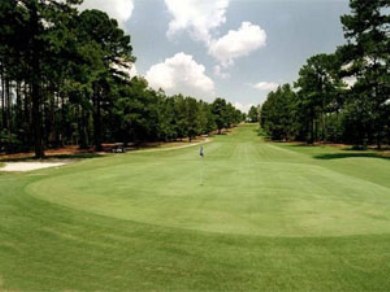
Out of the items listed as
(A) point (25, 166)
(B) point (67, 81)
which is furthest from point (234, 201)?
(B) point (67, 81)

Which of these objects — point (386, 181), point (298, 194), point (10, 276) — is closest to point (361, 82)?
point (386, 181)

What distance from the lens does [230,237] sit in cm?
845

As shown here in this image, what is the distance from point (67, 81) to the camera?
35.0m

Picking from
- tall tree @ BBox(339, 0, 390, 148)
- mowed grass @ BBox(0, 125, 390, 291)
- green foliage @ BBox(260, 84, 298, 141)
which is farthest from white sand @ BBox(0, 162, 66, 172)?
green foliage @ BBox(260, 84, 298, 141)

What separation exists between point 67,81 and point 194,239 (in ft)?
98.7

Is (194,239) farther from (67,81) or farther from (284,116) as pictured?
(284,116)

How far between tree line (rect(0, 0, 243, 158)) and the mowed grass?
22.2m

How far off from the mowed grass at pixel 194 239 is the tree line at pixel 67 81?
22168 mm

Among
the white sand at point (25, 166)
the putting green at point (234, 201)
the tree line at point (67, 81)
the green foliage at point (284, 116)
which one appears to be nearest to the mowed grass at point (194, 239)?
the putting green at point (234, 201)

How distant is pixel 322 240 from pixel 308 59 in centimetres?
6810

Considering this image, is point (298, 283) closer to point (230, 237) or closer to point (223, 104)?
point (230, 237)

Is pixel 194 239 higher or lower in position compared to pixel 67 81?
lower

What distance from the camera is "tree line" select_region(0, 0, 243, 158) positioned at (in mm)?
32719

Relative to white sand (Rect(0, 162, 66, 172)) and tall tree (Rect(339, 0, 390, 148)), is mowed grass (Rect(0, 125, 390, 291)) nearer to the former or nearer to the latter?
white sand (Rect(0, 162, 66, 172))
